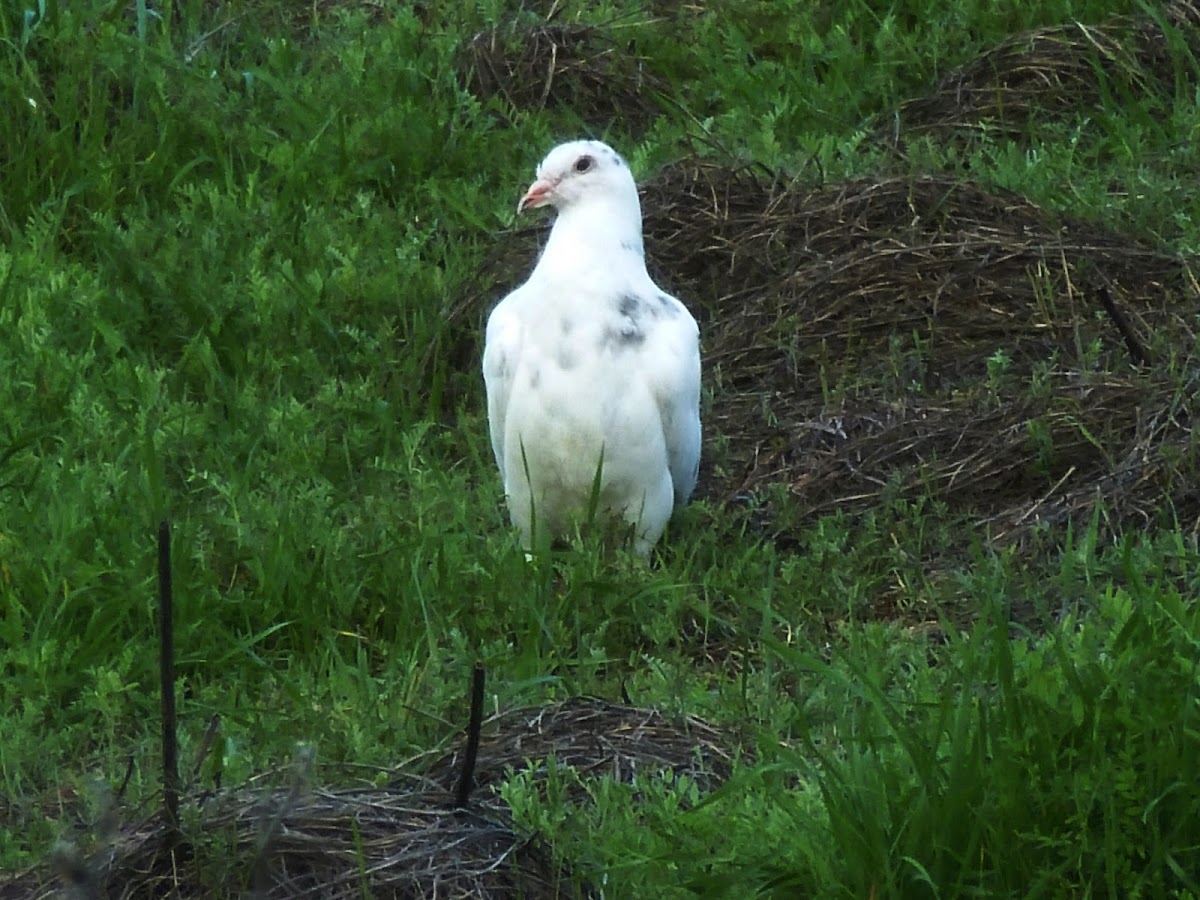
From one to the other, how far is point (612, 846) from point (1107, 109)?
4471 millimetres

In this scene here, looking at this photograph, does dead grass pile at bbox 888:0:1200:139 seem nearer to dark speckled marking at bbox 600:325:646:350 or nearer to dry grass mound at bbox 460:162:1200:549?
dry grass mound at bbox 460:162:1200:549

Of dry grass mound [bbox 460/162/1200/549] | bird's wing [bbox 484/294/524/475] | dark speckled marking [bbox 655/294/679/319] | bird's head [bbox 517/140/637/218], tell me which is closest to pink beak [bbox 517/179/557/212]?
bird's head [bbox 517/140/637/218]

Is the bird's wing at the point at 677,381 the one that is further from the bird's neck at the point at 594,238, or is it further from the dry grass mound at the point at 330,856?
the dry grass mound at the point at 330,856

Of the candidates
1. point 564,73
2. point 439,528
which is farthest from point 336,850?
point 564,73

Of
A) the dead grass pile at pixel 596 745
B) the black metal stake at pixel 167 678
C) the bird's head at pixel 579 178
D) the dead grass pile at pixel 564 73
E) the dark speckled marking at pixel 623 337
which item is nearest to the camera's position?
the black metal stake at pixel 167 678

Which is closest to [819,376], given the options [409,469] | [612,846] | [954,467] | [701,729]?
[954,467]

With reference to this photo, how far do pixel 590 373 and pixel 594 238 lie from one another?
367 millimetres

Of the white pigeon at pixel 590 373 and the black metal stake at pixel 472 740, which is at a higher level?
the black metal stake at pixel 472 740

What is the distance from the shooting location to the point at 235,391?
604cm

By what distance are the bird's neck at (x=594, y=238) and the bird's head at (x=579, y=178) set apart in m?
0.03

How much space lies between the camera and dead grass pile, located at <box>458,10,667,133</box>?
7.80m

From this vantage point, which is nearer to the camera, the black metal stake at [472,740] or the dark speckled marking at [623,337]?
the black metal stake at [472,740]

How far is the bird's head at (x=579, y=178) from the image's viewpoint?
529cm

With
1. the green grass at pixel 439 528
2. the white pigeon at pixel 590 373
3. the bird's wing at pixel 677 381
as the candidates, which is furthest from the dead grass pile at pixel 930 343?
the white pigeon at pixel 590 373
